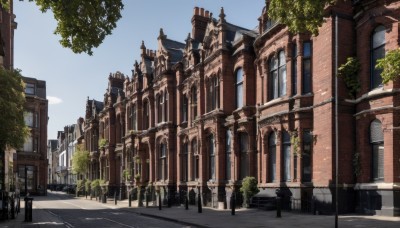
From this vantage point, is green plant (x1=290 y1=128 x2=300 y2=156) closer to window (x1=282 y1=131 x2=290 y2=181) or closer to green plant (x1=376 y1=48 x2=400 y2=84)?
window (x1=282 y1=131 x2=290 y2=181)

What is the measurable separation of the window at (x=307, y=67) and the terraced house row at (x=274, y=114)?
47 mm

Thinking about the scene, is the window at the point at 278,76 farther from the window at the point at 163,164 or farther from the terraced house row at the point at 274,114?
the window at the point at 163,164

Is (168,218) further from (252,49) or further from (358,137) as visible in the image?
(252,49)

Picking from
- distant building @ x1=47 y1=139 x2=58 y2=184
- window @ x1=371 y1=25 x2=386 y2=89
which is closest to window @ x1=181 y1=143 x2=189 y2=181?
window @ x1=371 y1=25 x2=386 y2=89

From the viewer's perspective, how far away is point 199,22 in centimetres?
3675

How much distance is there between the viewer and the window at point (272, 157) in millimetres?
23875

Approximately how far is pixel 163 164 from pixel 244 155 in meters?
12.2

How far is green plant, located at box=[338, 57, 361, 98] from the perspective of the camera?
63.4 ft

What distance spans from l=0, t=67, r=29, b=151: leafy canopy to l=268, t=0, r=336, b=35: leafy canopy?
453 inches

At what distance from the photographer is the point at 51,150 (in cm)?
12438

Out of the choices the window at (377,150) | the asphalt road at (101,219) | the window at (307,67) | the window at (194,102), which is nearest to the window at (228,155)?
the window at (194,102)

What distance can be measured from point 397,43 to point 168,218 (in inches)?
504

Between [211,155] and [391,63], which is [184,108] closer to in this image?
[211,155]

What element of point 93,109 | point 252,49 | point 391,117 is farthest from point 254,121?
point 93,109
